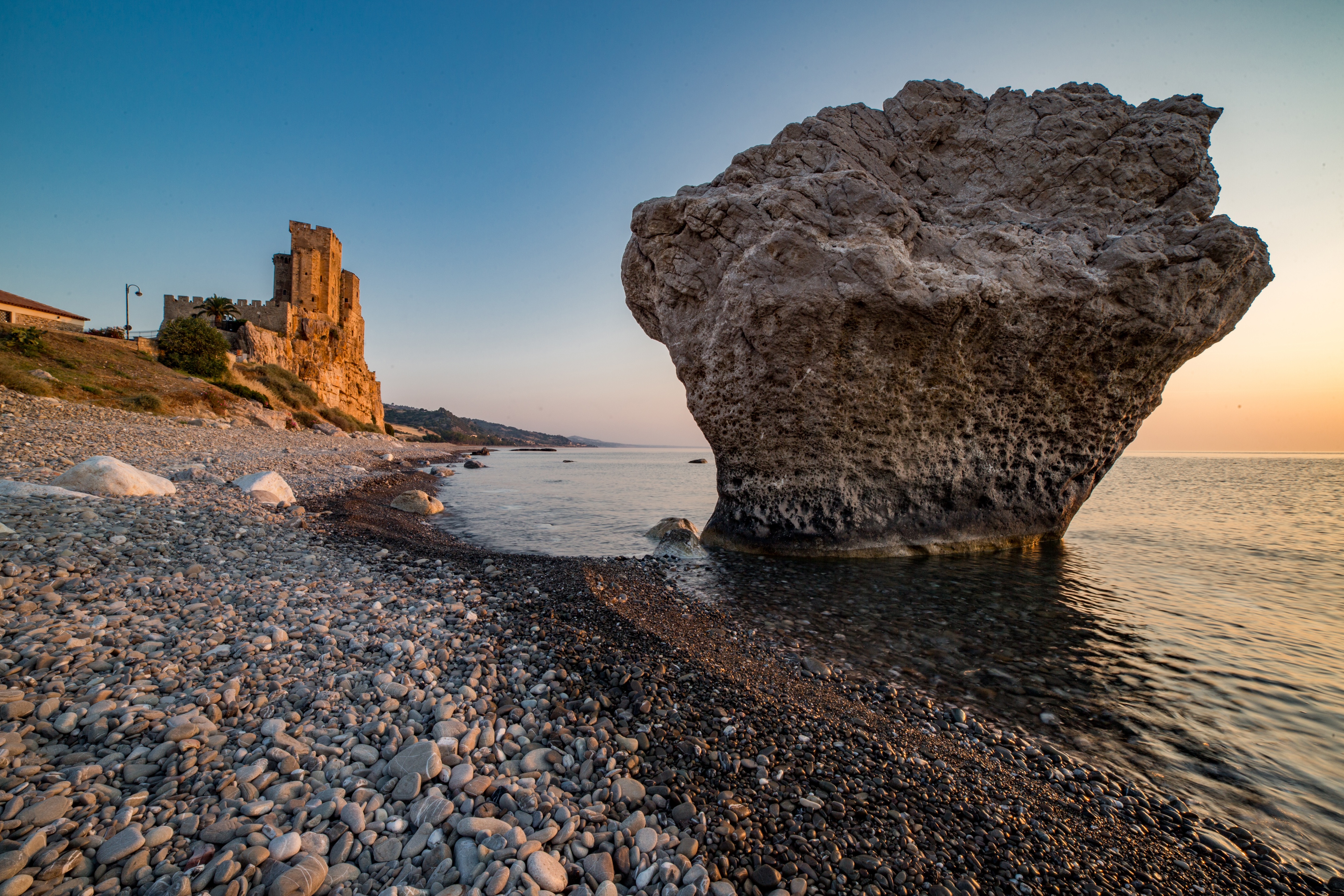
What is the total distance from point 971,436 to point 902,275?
3.98 m

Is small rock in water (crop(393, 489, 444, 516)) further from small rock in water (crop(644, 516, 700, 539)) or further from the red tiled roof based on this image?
the red tiled roof

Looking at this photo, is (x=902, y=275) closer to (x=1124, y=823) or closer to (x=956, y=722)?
(x=956, y=722)

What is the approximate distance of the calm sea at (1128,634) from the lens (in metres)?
4.12

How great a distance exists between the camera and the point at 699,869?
2.41 metres

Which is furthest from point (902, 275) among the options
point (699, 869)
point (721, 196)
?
point (699, 869)

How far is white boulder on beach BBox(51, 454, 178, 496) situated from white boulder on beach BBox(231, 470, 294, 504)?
179cm

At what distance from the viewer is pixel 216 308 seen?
43.9m

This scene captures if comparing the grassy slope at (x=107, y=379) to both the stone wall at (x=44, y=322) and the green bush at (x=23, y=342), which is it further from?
the stone wall at (x=44, y=322)

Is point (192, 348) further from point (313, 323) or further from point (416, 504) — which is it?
point (416, 504)

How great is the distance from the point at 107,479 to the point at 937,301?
13.6 meters

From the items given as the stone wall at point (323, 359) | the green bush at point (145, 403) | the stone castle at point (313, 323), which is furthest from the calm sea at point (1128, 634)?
the stone castle at point (313, 323)

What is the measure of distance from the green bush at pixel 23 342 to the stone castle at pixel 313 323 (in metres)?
19.1

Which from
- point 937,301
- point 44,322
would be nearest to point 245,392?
point 44,322

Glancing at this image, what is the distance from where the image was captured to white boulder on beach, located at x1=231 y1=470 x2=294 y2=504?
10.1 meters
